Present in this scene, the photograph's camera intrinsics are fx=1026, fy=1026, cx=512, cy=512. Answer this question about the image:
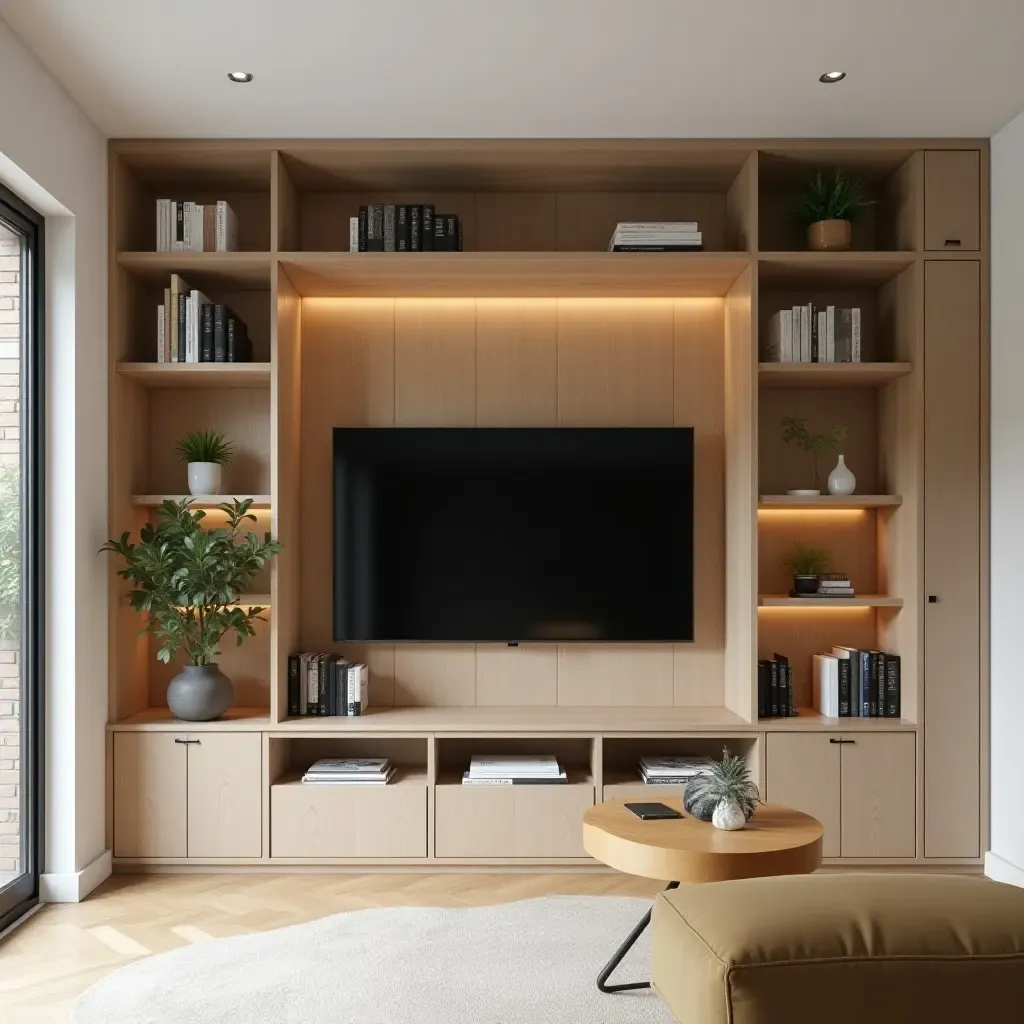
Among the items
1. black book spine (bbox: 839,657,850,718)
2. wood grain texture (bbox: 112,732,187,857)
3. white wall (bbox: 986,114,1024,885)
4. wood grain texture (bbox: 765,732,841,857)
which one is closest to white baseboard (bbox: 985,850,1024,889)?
white wall (bbox: 986,114,1024,885)

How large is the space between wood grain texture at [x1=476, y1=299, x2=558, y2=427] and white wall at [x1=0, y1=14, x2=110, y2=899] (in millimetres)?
1538

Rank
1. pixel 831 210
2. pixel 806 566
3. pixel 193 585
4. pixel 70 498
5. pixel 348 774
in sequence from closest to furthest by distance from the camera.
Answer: pixel 70 498
pixel 193 585
pixel 348 774
pixel 831 210
pixel 806 566

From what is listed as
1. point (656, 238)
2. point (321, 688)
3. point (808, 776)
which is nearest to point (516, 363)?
point (656, 238)

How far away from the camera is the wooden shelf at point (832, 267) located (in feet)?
12.9

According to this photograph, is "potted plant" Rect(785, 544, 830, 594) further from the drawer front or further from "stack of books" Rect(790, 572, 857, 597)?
the drawer front

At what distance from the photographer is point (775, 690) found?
4.02 m

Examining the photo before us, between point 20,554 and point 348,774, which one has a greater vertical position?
point 20,554

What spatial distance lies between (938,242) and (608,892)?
275 cm

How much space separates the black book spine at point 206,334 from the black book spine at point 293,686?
1.23m

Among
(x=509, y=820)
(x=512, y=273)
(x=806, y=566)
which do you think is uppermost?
(x=512, y=273)

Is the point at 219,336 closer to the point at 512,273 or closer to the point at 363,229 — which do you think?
the point at 363,229

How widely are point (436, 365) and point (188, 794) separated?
198 cm

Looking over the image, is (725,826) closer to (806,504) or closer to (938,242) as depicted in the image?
(806,504)

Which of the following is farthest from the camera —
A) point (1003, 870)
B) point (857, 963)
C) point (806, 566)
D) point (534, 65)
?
point (806, 566)
